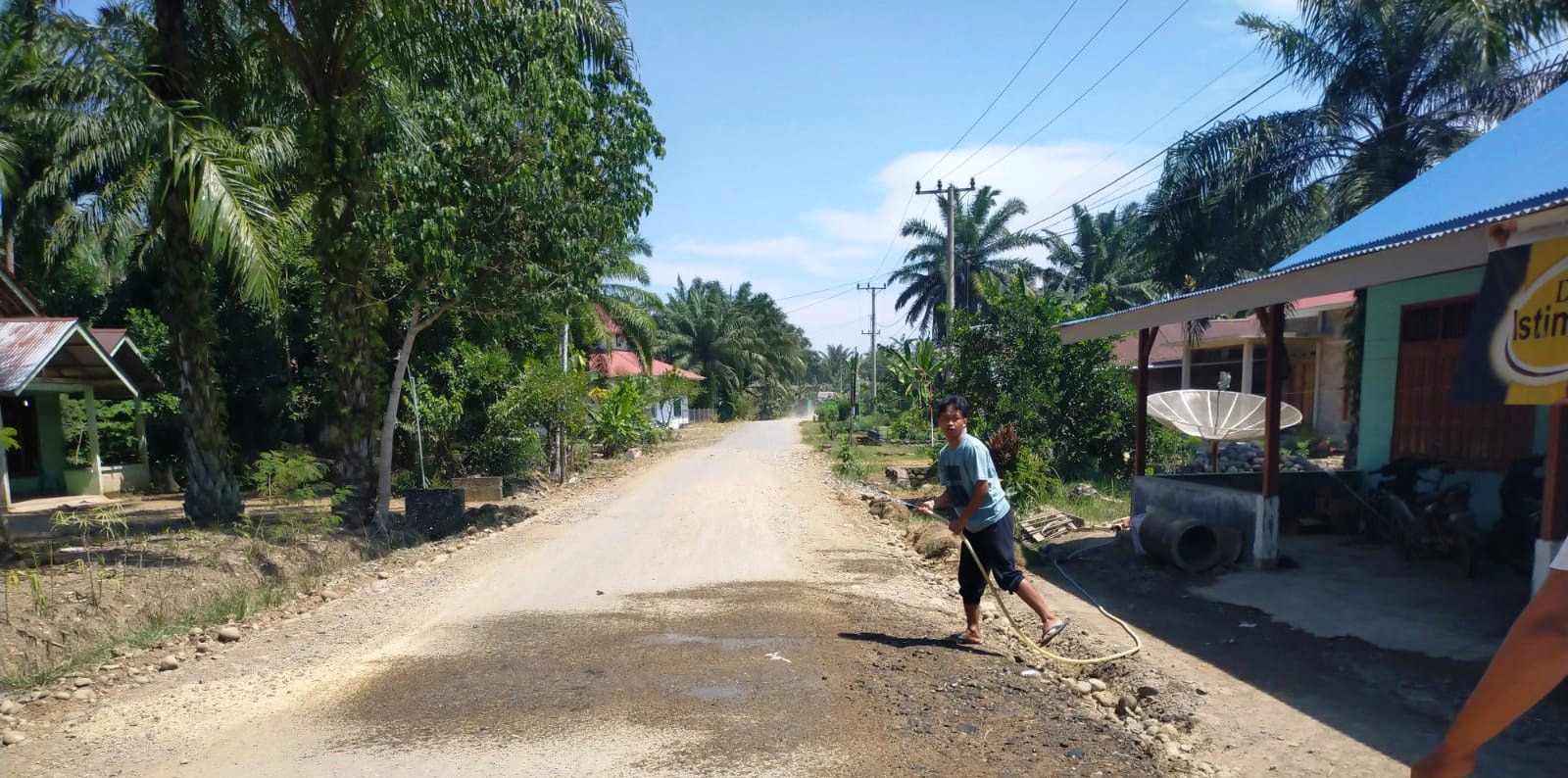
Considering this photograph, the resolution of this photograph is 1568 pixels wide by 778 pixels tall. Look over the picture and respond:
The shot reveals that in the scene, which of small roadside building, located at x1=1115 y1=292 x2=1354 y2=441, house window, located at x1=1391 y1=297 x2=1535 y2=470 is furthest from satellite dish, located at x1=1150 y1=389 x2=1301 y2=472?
small roadside building, located at x1=1115 y1=292 x2=1354 y2=441

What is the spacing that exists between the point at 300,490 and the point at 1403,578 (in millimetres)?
11128

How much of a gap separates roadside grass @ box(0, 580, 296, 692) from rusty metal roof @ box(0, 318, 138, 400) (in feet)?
24.8

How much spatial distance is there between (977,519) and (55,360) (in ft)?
57.8

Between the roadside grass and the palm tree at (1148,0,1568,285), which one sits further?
the palm tree at (1148,0,1568,285)

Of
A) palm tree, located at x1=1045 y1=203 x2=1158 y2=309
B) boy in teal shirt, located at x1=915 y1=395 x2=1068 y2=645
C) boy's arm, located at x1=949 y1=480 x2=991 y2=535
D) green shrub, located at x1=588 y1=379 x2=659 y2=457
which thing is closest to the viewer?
boy's arm, located at x1=949 y1=480 x2=991 y2=535

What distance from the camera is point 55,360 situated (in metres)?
16.1

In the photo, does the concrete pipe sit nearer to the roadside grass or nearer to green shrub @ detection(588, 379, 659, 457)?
the roadside grass

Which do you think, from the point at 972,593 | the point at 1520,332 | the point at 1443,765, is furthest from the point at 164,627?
the point at 1520,332

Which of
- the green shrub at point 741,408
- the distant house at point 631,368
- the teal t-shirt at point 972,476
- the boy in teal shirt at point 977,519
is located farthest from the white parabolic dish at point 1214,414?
the green shrub at point 741,408

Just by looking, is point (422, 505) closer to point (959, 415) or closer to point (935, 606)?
point (935, 606)

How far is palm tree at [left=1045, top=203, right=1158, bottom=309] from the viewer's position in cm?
3831

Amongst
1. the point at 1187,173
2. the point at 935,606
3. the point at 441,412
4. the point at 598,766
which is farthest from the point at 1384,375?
the point at 441,412

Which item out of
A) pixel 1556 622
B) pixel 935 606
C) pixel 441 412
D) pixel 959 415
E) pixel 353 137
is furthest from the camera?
pixel 441 412

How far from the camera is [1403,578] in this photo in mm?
7945
